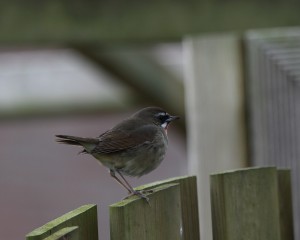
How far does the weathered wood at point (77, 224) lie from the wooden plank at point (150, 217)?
2.2 inches

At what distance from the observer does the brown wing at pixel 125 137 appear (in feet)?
12.5

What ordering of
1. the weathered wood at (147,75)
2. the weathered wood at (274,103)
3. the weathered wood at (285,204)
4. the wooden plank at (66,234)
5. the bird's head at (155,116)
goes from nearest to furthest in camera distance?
the wooden plank at (66,234) → the weathered wood at (285,204) → the weathered wood at (274,103) → the bird's head at (155,116) → the weathered wood at (147,75)

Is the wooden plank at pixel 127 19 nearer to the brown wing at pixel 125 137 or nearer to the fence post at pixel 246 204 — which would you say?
the brown wing at pixel 125 137

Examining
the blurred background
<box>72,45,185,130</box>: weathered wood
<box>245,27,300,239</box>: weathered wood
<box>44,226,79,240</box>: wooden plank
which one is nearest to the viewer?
<box>44,226,79,240</box>: wooden plank

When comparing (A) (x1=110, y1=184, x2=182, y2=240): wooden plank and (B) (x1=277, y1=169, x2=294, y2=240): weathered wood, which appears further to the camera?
(B) (x1=277, y1=169, x2=294, y2=240): weathered wood

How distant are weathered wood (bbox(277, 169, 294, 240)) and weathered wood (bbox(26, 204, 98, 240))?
2.78 feet

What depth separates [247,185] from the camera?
2865mm

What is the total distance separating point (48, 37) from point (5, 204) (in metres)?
7.45

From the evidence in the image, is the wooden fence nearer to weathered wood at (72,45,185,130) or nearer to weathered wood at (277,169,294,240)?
weathered wood at (277,169,294,240)

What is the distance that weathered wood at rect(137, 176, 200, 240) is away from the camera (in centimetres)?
277

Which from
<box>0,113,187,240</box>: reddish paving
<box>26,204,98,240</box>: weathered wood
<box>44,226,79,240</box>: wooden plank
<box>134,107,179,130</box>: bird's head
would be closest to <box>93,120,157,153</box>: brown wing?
<box>134,107,179,130</box>: bird's head

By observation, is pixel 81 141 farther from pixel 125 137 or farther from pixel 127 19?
pixel 127 19

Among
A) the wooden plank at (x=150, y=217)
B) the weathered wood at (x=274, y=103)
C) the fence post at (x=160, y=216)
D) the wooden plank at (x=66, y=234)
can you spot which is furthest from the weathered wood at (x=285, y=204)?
the wooden plank at (x=66, y=234)

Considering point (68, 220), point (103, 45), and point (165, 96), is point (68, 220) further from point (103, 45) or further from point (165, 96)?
point (165, 96)
